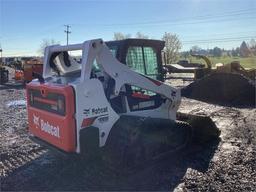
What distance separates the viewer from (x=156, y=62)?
5.63 meters

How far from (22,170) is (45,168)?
35 centimetres

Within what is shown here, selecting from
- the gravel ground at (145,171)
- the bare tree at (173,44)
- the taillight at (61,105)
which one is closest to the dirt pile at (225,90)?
the gravel ground at (145,171)

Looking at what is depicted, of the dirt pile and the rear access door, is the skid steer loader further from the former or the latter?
the dirt pile

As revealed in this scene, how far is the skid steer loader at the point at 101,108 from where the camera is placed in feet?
14.1

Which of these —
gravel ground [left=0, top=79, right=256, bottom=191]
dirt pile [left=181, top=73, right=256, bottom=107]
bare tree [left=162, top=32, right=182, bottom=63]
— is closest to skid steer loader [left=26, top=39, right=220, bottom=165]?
gravel ground [left=0, top=79, right=256, bottom=191]

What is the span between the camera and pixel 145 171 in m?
4.75

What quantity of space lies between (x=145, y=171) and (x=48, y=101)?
1828 mm

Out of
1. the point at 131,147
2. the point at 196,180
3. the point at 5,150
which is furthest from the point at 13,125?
the point at 196,180

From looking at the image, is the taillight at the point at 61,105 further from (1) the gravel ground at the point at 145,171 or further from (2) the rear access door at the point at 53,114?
(1) the gravel ground at the point at 145,171

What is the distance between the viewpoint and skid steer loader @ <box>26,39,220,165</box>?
14.1 feet

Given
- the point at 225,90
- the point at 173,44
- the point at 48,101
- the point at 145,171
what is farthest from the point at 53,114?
the point at 173,44

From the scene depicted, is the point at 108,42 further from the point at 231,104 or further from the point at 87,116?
the point at 231,104

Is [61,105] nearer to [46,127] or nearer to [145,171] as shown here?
[46,127]

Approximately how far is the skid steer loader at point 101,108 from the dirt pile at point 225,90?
6772mm
